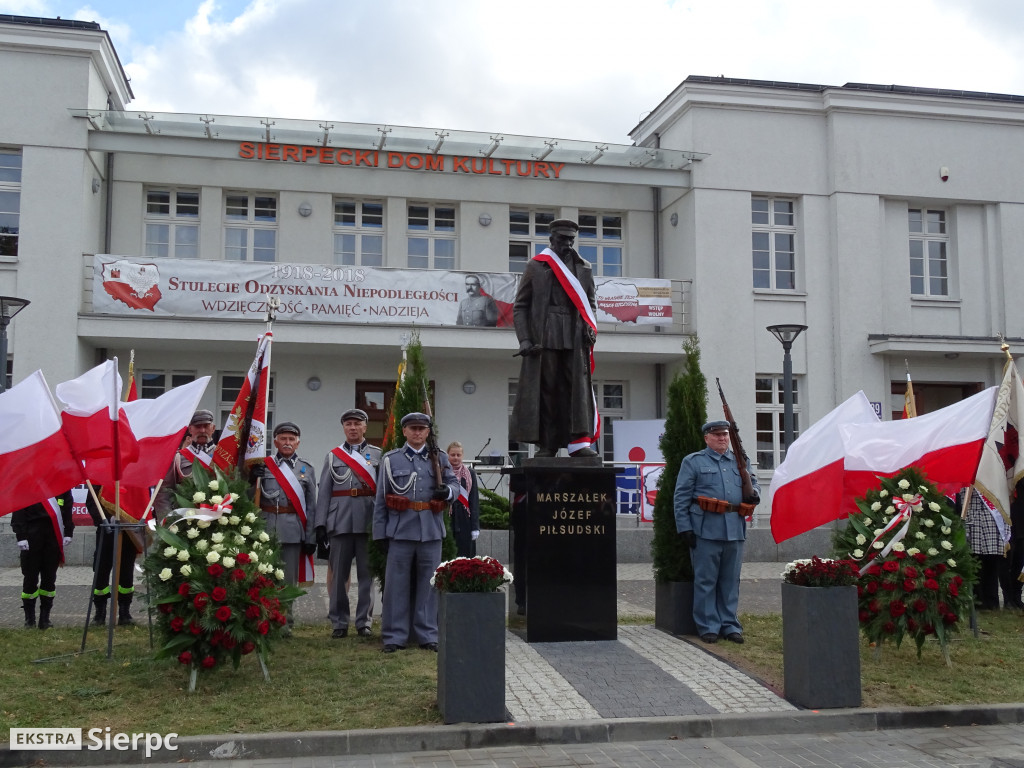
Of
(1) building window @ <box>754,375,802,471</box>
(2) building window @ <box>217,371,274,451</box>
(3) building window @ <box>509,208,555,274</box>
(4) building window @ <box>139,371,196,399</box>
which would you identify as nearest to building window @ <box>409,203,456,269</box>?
(3) building window @ <box>509,208,555,274</box>

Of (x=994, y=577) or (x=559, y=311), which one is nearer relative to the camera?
(x=559, y=311)

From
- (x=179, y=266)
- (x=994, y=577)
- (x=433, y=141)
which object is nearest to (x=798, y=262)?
(x=433, y=141)

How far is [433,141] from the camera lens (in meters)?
19.7

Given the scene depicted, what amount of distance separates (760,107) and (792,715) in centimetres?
1668

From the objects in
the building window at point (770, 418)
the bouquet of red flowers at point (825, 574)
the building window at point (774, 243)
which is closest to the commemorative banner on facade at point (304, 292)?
the building window at point (774, 243)

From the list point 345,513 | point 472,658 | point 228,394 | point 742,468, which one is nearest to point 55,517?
point 345,513

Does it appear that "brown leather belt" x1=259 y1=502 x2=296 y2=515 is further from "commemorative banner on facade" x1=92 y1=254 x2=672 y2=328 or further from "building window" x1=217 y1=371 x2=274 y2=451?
"building window" x1=217 y1=371 x2=274 y2=451

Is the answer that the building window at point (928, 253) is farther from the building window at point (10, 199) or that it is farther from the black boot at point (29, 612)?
the black boot at point (29, 612)

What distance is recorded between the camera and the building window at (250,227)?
20297mm

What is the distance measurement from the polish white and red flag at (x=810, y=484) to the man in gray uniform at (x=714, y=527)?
81 centimetres

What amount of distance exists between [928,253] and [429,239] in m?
10.9

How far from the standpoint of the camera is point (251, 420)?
8.15m

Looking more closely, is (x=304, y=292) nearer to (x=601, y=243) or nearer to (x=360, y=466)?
(x=601, y=243)

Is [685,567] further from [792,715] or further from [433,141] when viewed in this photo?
[433,141]
